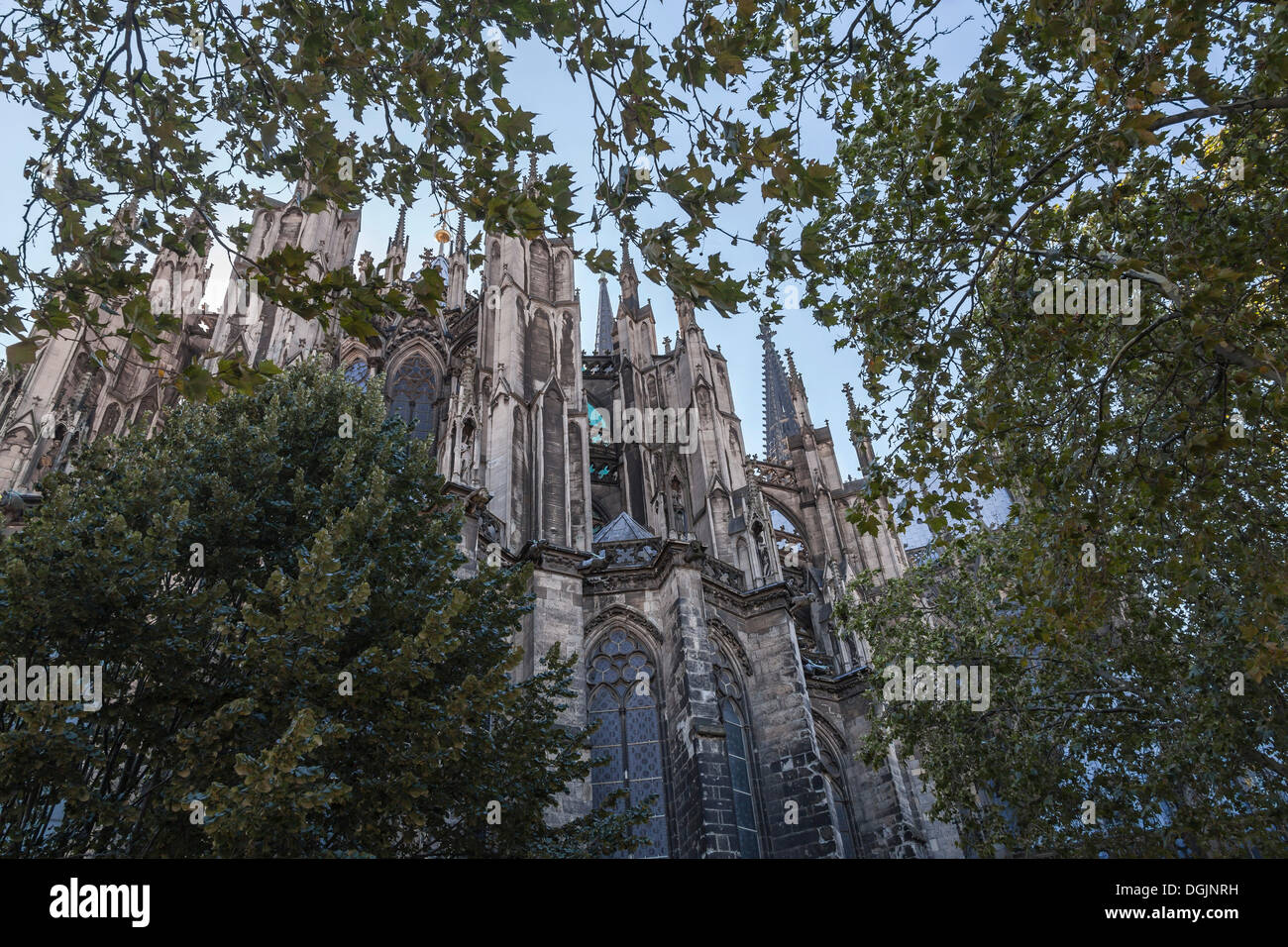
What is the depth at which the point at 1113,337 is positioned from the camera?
1239 cm

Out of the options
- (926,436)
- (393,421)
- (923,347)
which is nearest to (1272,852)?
(926,436)

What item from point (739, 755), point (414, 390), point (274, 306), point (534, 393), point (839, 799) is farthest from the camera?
point (414, 390)

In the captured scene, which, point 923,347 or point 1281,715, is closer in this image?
point 923,347

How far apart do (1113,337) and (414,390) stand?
57.3 feet

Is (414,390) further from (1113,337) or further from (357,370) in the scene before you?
(1113,337)

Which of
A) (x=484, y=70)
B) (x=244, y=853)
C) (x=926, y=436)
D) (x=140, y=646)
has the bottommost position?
(x=244, y=853)

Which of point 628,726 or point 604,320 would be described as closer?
point 628,726

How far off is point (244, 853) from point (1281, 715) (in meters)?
11.5

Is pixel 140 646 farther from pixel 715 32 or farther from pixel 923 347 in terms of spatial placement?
pixel 923 347

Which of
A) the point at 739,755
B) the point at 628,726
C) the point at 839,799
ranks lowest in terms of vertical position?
the point at 839,799
